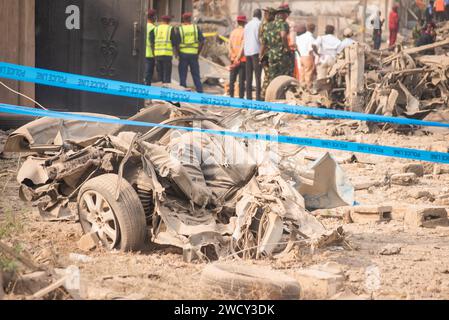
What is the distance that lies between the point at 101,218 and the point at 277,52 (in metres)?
11.6

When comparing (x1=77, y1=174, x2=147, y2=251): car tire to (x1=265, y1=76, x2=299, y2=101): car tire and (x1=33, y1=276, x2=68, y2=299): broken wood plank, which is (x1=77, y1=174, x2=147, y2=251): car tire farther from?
(x1=265, y1=76, x2=299, y2=101): car tire

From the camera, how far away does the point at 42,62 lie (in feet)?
46.1

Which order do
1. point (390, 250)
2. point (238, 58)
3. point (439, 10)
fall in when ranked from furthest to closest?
1. point (439, 10)
2. point (238, 58)
3. point (390, 250)

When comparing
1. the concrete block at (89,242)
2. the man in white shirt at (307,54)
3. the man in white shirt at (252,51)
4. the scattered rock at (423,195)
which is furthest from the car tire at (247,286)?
the man in white shirt at (307,54)

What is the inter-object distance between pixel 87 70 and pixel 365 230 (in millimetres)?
7522

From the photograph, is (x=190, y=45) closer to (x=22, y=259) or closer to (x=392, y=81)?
(x=392, y=81)

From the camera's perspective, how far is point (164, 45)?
2041 centimetres

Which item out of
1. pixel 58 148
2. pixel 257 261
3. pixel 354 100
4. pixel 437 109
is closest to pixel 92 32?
pixel 354 100

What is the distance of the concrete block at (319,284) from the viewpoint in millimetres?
5578

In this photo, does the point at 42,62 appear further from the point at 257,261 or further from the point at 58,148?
the point at 257,261

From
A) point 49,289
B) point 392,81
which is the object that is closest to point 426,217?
point 49,289

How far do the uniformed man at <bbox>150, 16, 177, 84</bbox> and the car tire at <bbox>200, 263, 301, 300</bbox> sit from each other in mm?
15040

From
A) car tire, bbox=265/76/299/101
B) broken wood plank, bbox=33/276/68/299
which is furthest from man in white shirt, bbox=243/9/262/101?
broken wood plank, bbox=33/276/68/299

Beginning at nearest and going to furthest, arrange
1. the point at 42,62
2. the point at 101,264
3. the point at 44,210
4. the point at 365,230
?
the point at 101,264
the point at 44,210
the point at 365,230
the point at 42,62
